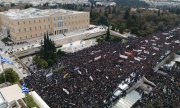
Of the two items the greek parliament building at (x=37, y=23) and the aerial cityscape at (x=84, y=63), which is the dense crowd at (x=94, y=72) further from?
the greek parliament building at (x=37, y=23)

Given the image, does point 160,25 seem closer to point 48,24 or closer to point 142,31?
point 142,31

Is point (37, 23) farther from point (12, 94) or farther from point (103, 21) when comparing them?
point (12, 94)

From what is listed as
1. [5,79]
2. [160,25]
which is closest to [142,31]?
[160,25]

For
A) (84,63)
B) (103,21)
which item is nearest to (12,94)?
(84,63)

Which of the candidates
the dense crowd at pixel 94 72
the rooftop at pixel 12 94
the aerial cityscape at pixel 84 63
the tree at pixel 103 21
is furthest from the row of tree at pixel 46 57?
the tree at pixel 103 21

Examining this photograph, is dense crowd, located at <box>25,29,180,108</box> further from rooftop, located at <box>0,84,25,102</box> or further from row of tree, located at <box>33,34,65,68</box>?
rooftop, located at <box>0,84,25,102</box>

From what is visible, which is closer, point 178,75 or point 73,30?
point 178,75

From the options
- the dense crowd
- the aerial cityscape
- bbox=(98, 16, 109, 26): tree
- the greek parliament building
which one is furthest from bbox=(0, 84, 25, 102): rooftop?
bbox=(98, 16, 109, 26): tree
